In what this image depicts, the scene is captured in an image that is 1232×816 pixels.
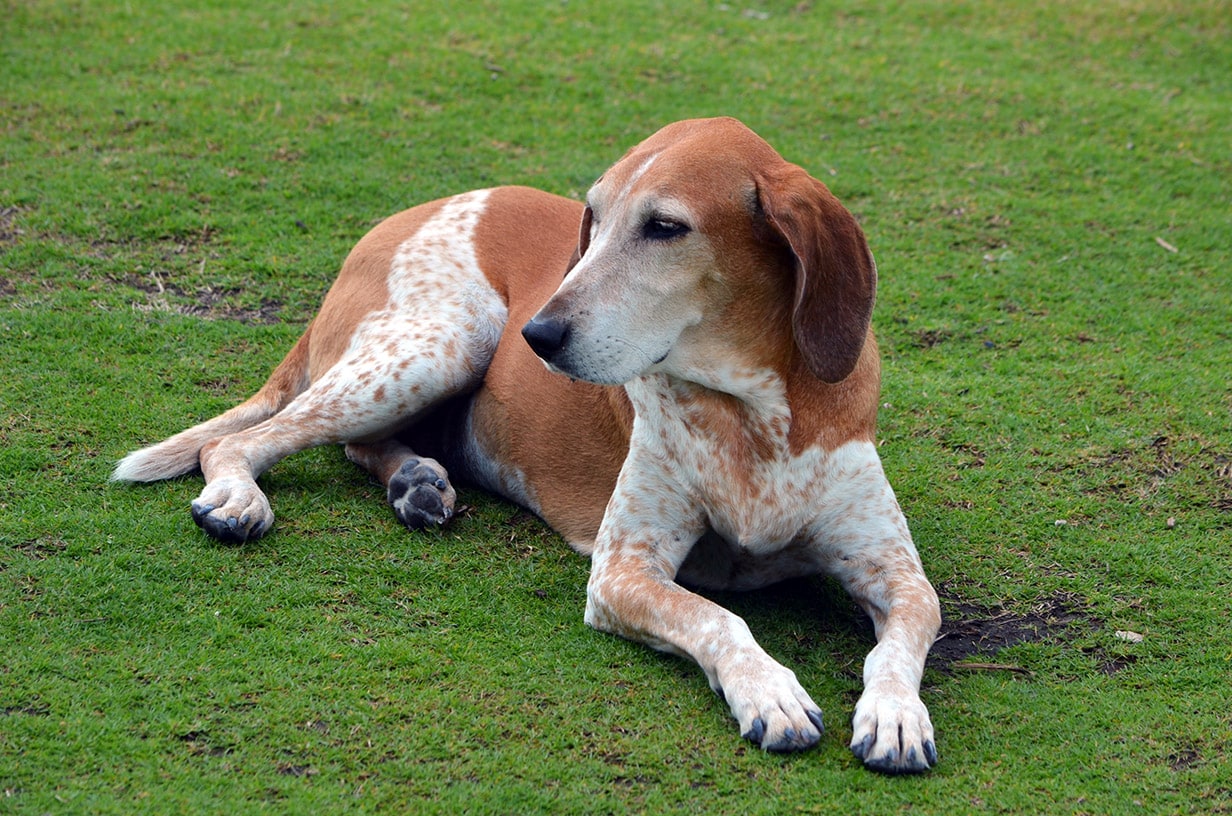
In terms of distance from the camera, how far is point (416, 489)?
14.9ft

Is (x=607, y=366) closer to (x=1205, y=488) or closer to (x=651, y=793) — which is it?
(x=651, y=793)

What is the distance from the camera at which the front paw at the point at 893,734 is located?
3217 mm

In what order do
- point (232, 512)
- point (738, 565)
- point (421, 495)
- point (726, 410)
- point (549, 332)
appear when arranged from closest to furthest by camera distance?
point (549, 332) → point (726, 410) → point (738, 565) → point (232, 512) → point (421, 495)

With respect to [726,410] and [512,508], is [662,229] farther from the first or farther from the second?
[512,508]

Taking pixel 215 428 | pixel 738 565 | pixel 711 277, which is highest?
pixel 711 277

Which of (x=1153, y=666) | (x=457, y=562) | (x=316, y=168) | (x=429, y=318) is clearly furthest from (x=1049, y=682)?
(x=316, y=168)

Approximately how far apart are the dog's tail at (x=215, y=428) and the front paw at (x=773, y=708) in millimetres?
2375

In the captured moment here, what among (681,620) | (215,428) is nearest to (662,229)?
(681,620)

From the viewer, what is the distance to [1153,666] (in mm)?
3801

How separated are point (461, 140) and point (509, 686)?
516cm

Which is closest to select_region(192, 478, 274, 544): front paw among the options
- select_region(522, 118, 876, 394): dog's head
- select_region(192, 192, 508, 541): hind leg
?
select_region(192, 192, 508, 541): hind leg

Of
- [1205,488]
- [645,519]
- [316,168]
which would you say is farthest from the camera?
[316,168]

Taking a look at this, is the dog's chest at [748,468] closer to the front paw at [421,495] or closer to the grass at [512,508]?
the grass at [512,508]

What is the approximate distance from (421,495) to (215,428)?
3.14ft
